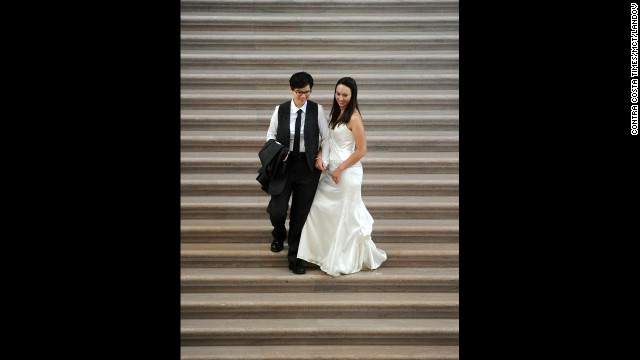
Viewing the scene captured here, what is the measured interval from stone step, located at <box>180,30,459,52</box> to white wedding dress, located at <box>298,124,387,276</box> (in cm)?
258

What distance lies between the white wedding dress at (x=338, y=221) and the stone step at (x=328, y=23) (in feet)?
9.27

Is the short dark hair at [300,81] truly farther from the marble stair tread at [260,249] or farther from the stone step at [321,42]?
the stone step at [321,42]

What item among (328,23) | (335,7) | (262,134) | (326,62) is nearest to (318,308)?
(262,134)

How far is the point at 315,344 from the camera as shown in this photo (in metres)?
4.44

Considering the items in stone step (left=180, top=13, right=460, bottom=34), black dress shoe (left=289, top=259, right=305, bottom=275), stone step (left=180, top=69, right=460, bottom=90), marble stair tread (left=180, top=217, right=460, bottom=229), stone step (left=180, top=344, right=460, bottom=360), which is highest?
stone step (left=180, top=13, right=460, bottom=34)

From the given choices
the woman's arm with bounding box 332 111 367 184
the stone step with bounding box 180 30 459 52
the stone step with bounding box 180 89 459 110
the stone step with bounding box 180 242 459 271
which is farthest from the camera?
the stone step with bounding box 180 30 459 52

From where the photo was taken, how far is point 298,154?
15.3 feet

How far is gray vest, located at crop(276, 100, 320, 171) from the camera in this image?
4.60 metres

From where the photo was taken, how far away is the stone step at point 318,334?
4.43 m

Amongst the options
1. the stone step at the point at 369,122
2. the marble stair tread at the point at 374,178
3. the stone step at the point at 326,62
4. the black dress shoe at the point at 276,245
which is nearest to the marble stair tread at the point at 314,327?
the black dress shoe at the point at 276,245

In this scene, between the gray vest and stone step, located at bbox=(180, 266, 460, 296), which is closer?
the gray vest

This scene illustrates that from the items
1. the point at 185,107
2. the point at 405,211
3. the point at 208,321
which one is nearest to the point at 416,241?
the point at 405,211

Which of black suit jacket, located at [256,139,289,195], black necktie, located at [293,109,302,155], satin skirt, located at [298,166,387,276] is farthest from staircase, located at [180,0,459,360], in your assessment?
black necktie, located at [293,109,302,155]

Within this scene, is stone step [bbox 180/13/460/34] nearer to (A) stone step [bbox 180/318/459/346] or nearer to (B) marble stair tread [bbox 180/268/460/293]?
(B) marble stair tread [bbox 180/268/460/293]
